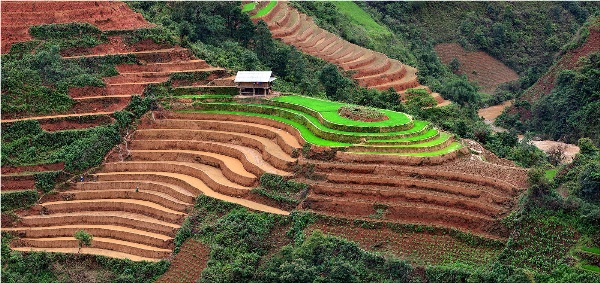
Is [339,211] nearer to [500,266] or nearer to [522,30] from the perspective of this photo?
[500,266]

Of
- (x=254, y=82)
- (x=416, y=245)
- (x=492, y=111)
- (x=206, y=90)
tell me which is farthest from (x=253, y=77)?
(x=492, y=111)

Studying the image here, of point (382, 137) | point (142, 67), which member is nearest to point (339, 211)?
point (382, 137)

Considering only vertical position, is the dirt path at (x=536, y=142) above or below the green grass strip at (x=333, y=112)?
below

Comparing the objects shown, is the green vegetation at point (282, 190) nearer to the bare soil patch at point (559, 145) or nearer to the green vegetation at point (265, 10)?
the bare soil patch at point (559, 145)

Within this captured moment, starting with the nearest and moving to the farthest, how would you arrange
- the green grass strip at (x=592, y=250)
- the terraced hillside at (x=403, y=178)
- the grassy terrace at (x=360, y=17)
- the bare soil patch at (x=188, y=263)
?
1. the green grass strip at (x=592, y=250)
2. the terraced hillside at (x=403, y=178)
3. the bare soil patch at (x=188, y=263)
4. the grassy terrace at (x=360, y=17)

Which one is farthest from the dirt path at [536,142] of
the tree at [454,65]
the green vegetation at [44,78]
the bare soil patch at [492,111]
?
the green vegetation at [44,78]

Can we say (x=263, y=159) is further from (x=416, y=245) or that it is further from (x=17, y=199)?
(x=17, y=199)

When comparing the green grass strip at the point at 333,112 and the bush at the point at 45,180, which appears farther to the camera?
the green grass strip at the point at 333,112
